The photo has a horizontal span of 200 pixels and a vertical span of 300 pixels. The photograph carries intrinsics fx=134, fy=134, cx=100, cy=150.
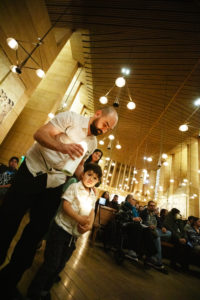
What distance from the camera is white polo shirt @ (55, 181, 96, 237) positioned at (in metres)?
1.08

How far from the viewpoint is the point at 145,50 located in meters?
5.64

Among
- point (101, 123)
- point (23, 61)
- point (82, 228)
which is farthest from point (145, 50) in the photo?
point (82, 228)

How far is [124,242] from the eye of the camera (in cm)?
316

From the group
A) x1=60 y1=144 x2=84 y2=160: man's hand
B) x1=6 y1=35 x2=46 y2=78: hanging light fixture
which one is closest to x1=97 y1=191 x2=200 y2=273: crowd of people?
x1=60 y1=144 x2=84 y2=160: man's hand

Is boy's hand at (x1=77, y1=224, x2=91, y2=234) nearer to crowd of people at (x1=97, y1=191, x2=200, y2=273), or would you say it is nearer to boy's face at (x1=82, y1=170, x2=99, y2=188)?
boy's face at (x1=82, y1=170, x2=99, y2=188)

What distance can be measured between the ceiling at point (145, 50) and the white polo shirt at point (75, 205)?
20.7 feet

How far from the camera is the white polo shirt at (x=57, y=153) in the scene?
1015 millimetres

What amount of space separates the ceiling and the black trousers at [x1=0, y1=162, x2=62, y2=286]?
21.0 feet

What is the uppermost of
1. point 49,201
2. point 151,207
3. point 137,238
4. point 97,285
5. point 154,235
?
point 151,207

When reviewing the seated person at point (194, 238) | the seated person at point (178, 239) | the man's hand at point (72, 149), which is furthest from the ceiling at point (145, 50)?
the man's hand at point (72, 149)

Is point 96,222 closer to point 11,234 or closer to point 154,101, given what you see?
point 11,234

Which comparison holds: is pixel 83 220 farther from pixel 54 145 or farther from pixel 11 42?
pixel 11 42

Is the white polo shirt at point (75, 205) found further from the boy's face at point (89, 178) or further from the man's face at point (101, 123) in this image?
the man's face at point (101, 123)

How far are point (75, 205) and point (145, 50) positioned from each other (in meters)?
6.82
